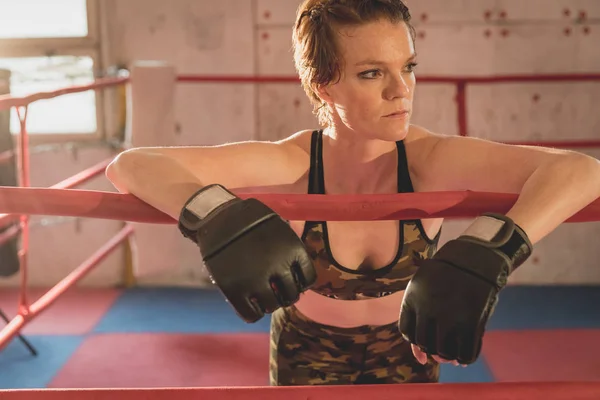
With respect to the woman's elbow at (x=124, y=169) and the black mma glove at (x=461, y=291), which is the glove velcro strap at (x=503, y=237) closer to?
the black mma glove at (x=461, y=291)

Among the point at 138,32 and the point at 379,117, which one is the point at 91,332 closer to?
the point at 138,32

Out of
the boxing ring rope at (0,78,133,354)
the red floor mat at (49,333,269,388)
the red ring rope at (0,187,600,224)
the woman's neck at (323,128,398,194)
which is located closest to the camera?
the red ring rope at (0,187,600,224)

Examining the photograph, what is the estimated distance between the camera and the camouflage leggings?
1.24m

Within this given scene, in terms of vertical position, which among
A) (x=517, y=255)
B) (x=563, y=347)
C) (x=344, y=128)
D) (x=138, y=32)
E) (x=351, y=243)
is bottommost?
(x=563, y=347)

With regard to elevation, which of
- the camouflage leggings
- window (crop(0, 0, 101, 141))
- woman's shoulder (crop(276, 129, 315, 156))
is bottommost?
the camouflage leggings

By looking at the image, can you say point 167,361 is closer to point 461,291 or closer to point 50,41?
point 50,41

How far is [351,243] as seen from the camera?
3.91 ft

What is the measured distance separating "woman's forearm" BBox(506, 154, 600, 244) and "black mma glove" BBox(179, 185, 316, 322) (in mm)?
294

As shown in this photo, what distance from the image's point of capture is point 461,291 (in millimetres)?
697

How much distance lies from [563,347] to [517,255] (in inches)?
84.3

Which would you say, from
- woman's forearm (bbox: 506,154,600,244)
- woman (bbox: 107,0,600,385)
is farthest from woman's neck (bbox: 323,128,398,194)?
woman's forearm (bbox: 506,154,600,244)

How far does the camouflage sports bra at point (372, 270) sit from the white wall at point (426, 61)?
2141mm

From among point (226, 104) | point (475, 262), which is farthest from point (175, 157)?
point (226, 104)

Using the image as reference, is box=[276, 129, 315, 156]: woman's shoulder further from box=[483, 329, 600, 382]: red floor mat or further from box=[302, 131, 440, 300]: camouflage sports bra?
box=[483, 329, 600, 382]: red floor mat
